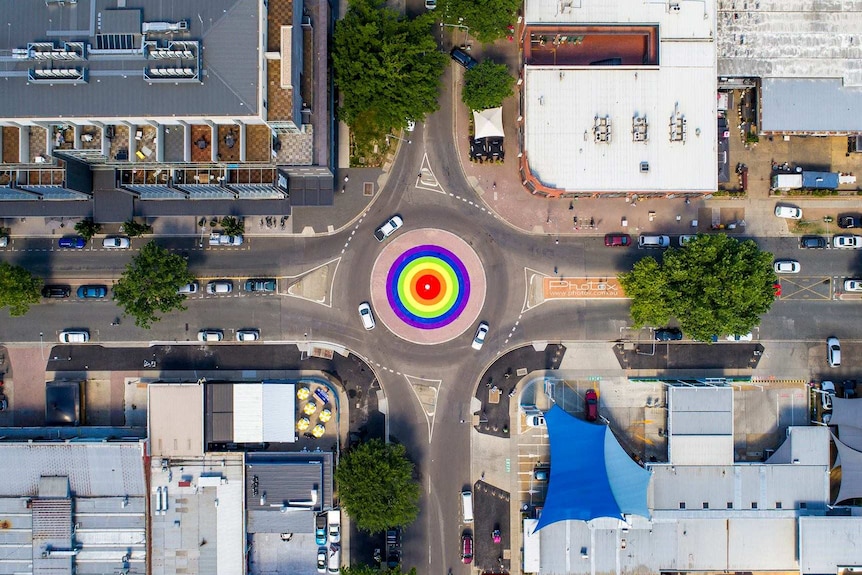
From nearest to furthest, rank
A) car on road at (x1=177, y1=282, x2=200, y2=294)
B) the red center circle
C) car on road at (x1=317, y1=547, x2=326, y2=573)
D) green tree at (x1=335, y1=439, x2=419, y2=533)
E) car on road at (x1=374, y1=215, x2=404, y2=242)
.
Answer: green tree at (x1=335, y1=439, x2=419, y2=533)
car on road at (x1=317, y1=547, x2=326, y2=573)
car on road at (x1=374, y1=215, x2=404, y2=242)
car on road at (x1=177, y1=282, x2=200, y2=294)
the red center circle

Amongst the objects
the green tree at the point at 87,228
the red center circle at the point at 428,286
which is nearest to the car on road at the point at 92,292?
the green tree at the point at 87,228

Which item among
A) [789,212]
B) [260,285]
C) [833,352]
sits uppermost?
[789,212]

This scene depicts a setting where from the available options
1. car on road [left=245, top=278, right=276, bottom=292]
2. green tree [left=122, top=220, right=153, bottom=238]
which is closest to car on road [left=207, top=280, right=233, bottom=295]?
car on road [left=245, top=278, right=276, bottom=292]

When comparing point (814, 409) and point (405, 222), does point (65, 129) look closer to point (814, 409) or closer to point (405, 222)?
point (405, 222)

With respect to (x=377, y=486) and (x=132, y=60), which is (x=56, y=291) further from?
(x=377, y=486)

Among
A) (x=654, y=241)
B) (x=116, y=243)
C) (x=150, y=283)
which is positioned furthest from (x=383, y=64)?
(x=116, y=243)

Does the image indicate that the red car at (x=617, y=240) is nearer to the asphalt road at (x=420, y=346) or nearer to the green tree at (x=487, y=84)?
the asphalt road at (x=420, y=346)

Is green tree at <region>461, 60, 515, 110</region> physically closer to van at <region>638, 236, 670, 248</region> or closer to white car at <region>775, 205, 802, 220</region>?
van at <region>638, 236, 670, 248</region>
